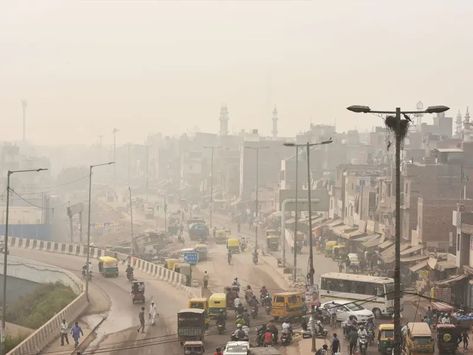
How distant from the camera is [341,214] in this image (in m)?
75.7

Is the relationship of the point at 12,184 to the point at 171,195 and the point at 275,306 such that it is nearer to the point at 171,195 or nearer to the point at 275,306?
the point at 171,195

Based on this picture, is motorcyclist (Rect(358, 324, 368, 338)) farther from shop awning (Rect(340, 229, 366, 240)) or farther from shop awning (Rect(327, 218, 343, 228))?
shop awning (Rect(327, 218, 343, 228))

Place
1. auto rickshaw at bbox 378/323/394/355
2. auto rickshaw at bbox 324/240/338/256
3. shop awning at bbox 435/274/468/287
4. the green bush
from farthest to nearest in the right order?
auto rickshaw at bbox 324/240/338/256
shop awning at bbox 435/274/468/287
the green bush
auto rickshaw at bbox 378/323/394/355

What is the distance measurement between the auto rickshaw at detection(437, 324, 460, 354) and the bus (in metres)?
7.62

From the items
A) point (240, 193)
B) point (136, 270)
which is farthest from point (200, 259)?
point (240, 193)

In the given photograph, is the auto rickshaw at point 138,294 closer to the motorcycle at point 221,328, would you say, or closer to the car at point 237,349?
the motorcycle at point 221,328

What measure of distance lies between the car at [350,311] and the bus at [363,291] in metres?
1.04

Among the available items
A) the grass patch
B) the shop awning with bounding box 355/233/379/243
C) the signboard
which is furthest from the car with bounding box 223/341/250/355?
the signboard

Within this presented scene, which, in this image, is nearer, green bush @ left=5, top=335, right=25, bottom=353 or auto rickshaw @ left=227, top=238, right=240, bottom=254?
green bush @ left=5, top=335, right=25, bottom=353

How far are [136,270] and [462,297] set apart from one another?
27156 mm

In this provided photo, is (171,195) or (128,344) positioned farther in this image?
(171,195)

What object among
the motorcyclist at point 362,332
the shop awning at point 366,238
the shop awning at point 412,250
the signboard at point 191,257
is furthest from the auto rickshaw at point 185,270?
the motorcyclist at point 362,332

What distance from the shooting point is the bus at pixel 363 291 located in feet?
122

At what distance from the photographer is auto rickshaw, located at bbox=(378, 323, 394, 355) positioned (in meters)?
28.4
